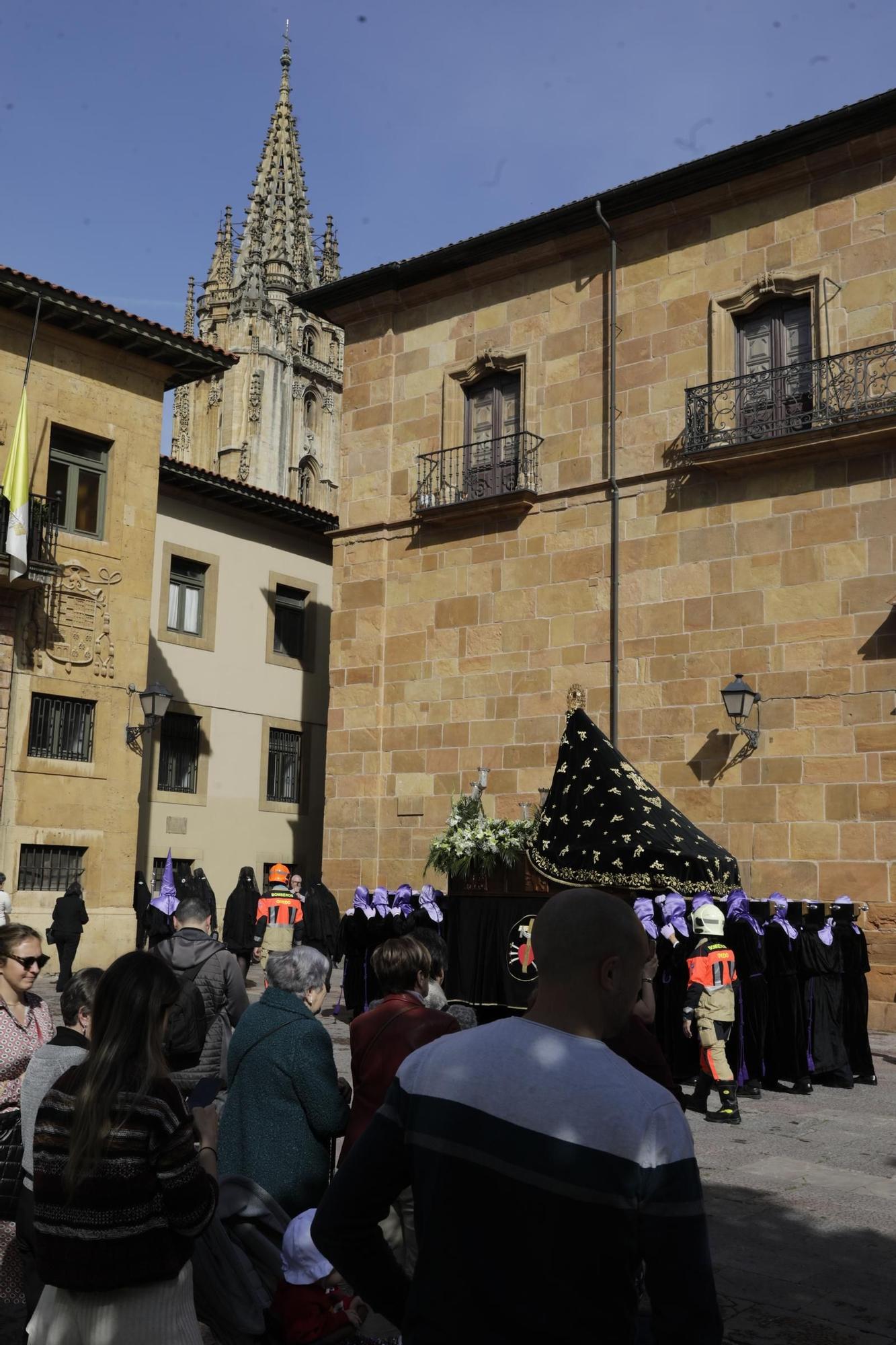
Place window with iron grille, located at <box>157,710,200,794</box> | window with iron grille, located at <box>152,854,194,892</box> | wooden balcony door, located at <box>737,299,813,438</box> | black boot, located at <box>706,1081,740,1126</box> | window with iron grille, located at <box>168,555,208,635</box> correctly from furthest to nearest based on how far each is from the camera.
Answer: window with iron grille, located at <box>168,555,208,635</box> → window with iron grille, located at <box>157,710,200,794</box> → window with iron grille, located at <box>152,854,194,892</box> → wooden balcony door, located at <box>737,299,813,438</box> → black boot, located at <box>706,1081,740,1126</box>

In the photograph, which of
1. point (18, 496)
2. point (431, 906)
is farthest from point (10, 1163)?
point (18, 496)

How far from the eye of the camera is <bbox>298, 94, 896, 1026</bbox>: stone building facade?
16.2 meters

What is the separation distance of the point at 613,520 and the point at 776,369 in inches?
120

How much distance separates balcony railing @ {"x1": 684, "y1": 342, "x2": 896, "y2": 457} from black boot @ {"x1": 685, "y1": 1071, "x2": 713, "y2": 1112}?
922 centimetres

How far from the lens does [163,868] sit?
2459 cm

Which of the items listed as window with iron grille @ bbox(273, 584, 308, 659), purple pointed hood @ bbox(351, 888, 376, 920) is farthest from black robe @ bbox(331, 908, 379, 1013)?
window with iron grille @ bbox(273, 584, 308, 659)

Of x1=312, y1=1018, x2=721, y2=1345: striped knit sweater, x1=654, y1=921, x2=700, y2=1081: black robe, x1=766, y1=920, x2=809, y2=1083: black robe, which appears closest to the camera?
x1=312, y1=1018, x2=721, y2=1345: striped knit sweater

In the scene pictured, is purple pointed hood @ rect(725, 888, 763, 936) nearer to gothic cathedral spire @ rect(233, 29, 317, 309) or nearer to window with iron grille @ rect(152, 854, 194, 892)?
window with iron grille @ rect(152, 854, 194, 892)

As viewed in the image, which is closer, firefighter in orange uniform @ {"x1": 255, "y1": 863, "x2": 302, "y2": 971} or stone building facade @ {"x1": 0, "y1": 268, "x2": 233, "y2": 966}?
firefighter in orange uniform @ {"x1": 255, "y1": 863, "x2": 302, "y2": 971}

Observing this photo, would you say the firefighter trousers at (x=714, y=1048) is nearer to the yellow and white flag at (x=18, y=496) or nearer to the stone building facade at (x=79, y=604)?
the stone building facade at (x=79, y=604)

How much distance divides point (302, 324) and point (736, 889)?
2188 inches

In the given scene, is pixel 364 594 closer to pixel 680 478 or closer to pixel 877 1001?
pixel 680 478

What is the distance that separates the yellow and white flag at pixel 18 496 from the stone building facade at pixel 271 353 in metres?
37.5

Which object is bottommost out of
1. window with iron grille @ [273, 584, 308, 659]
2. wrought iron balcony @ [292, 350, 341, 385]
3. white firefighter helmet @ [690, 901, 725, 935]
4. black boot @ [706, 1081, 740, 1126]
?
black boot @ [706, 1081, 740, 1126]
